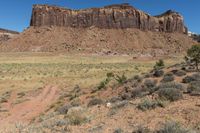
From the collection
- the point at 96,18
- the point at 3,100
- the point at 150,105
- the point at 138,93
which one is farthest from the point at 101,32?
the point at 150,105

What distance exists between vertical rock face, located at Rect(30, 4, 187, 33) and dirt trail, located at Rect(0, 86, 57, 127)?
320 feet

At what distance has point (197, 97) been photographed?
38.5ft

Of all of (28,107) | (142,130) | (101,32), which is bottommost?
(28,107)

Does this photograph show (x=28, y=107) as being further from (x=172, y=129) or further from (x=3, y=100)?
(x=172, y=129)

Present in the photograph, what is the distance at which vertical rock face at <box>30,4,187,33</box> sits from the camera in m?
120

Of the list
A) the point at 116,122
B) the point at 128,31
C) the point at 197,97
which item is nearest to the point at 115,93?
the point at 197,97

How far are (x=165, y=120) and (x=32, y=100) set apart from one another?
45.2 feet

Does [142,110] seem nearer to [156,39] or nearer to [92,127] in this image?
[92,127]

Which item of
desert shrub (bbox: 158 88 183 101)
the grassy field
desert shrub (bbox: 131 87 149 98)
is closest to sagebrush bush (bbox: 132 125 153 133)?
desert shrub (bbox: 158 88 183 101)

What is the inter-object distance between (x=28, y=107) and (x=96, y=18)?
104575 mm

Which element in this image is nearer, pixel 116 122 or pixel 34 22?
pixel 116 122

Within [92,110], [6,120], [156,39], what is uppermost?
[156,39]

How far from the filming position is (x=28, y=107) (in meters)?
19.0

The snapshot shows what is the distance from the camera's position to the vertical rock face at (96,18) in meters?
120
